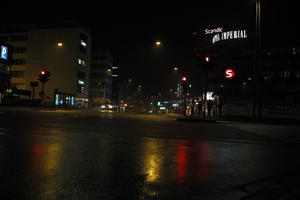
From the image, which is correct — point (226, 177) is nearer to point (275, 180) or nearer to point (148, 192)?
point (275, 180)

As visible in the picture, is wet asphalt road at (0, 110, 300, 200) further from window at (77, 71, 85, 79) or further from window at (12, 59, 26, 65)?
window at (12, 59, 26, 65)

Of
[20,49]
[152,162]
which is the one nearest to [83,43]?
[20,49]

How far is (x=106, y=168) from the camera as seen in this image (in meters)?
6.05

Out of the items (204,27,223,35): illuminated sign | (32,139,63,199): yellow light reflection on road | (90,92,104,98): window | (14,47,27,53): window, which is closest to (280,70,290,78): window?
(204,27,223,35): illuminated sign

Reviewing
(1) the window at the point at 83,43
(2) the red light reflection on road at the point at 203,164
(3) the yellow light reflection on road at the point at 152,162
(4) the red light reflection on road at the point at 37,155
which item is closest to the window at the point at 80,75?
(1) the window at the point at 83,43

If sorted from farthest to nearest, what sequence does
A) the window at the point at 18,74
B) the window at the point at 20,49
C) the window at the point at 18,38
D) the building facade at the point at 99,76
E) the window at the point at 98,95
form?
the window at the point at 98,95 < the building facade at the point at 99,76 < the window at the point at 18,38 < the window at the point at 20,49 < the window at the point at 18,74

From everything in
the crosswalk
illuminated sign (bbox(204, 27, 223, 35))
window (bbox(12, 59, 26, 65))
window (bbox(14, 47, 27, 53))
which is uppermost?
illuminated sign (bbox(204, 27, 223, 35))

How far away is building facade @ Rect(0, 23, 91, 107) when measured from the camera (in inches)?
2891

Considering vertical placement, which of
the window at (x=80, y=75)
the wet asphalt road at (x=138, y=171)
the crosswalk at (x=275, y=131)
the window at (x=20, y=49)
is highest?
the window at (x=20, y=49)

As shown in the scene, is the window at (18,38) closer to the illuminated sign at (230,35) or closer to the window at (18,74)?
the window at (18,74)

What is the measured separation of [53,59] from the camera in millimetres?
74188

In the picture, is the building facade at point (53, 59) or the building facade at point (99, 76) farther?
the building facade at point (99, 76)

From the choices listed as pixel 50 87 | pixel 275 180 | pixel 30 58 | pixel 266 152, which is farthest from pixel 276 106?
pixel 30 58

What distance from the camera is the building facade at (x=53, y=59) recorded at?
73.4 meters
